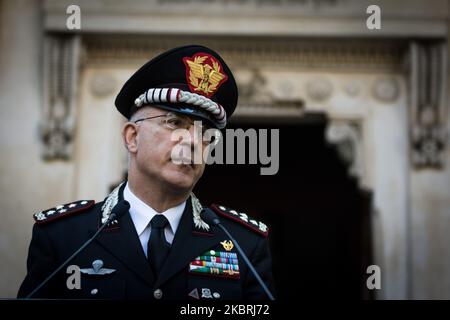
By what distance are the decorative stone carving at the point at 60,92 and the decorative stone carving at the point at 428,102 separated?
112 inches

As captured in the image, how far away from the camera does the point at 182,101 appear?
9.41 feet

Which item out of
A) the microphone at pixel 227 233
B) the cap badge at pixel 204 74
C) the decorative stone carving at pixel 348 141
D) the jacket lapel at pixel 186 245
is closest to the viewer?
the microphone at pixel 227 233

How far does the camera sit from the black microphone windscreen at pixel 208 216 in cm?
290

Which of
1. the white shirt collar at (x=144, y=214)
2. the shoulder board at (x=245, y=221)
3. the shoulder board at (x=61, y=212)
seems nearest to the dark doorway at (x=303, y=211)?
the shoulder board at (x=245, y=221)

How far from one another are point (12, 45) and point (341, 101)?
287 centimetres

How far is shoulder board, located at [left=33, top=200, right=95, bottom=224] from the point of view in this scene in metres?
2.89

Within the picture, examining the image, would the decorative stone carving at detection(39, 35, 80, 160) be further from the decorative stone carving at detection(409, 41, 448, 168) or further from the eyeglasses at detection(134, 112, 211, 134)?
the eyeglasses at detection(134, 112, 211, 134)

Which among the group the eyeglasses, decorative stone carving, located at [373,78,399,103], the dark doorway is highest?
decorative stone carving, located at [373,78,399,103]

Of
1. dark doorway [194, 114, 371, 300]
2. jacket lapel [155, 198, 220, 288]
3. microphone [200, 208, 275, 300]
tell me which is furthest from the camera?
dark doorway [194, 114, 371, 300]

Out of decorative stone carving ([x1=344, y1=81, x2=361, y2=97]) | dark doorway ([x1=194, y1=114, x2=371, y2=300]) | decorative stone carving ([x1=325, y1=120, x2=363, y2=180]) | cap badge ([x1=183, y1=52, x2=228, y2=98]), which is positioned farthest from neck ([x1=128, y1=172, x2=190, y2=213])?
dark doorway ([x1=194, y1=114, x2=371, y2=300])

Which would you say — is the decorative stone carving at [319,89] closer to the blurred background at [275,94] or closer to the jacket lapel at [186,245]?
the blurred background at [275,94]

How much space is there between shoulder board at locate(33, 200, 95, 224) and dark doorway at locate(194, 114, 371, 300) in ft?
21.2

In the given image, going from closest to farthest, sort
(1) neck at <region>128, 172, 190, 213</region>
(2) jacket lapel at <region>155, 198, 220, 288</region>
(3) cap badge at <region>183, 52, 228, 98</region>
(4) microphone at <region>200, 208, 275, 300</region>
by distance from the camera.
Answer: (4) microphone at <region>200, 208, 275, 300</region> < (2) jacket lapel at <region>155, 198, 220, 288</region> < (1) neck at <region>128, 172, 190, 213</region> < (3) cap badge at <region>183, 52, 228, 98</region>
